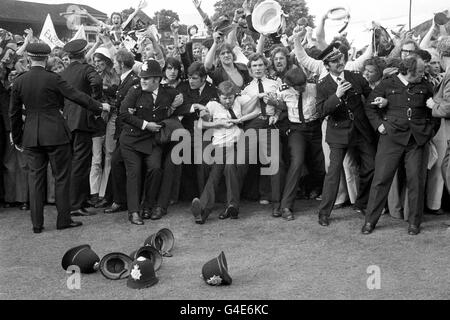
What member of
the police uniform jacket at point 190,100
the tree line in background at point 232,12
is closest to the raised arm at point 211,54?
the police uniform jacket at point 190,100

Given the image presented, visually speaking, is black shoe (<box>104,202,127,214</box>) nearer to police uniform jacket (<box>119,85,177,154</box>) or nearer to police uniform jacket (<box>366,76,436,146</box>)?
police uniform jacket (<box>119,85,177,154</box>)

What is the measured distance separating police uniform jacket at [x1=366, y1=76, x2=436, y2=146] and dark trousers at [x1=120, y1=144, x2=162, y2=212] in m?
2.74

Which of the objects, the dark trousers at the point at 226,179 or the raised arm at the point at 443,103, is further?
the dark trousers at the point at 226,179

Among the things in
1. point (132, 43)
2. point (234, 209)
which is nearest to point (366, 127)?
point (234, 209)

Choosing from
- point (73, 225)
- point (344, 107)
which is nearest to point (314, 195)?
point (344, 107)

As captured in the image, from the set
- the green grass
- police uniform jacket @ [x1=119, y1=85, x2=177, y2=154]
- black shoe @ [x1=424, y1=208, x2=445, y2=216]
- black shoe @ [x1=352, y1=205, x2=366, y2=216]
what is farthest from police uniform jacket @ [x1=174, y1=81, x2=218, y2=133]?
black shoe @ [x1=424, y1=208, x2=445, y2=216]

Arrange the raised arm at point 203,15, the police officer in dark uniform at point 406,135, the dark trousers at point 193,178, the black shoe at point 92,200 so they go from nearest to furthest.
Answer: the police officer in dark uniform at point 406,135, the dark trousers at point 193,178, the black shoe at point 92,200, the raised arm at point 203,15

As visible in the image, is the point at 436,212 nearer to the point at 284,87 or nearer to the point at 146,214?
the point at 284,87

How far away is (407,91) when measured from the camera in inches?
256

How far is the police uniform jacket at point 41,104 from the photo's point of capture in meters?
6.80

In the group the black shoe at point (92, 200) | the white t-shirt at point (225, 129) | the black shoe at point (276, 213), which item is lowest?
the black shoe at point (92, 200)

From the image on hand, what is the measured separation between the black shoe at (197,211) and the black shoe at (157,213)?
48 cm

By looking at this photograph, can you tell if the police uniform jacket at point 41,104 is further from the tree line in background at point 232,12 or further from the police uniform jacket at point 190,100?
the tree line in background at point 232,12

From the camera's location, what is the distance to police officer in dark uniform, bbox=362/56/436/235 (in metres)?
6.48
